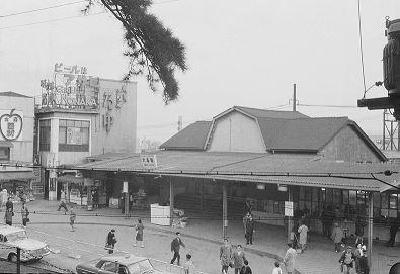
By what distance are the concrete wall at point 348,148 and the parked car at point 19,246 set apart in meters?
18.3

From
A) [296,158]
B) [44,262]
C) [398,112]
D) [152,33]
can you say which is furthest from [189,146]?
[398,112]

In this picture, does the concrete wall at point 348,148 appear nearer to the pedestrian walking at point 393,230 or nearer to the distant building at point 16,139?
the pedestrian walking at point 393,230

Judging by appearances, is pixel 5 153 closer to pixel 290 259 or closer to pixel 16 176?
pixel 16 176

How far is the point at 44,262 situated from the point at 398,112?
16.7 m

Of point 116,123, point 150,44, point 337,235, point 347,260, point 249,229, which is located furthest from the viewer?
point 116,123

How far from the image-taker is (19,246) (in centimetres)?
2034

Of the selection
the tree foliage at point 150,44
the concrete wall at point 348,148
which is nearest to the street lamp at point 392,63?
the tree foliage at point 150,44

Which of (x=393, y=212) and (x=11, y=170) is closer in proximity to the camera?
(x=393, y=212)

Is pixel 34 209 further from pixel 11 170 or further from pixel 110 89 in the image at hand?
pixel 110 89

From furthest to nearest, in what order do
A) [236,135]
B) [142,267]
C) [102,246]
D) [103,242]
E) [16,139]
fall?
[16,139] → [236,135] → [103,242] → [102,246] → [142,267]

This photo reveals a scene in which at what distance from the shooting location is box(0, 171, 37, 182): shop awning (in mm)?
42250

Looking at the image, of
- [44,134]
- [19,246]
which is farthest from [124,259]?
[44,134]

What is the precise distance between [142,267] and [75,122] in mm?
31280

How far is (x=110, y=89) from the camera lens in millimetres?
49531
